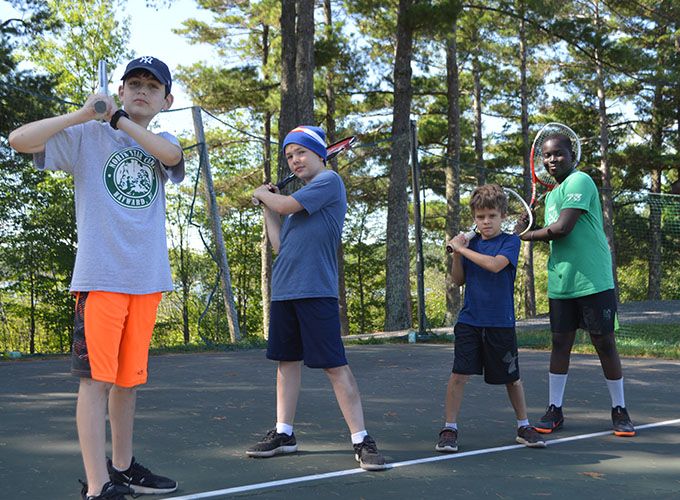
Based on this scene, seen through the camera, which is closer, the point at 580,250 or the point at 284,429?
the point at 284,429

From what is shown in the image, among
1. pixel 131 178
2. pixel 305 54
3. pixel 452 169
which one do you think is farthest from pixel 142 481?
pixel 452 169

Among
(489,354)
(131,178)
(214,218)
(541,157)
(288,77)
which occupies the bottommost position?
(489,354)

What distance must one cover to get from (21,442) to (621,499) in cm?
299

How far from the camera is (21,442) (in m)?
3.51

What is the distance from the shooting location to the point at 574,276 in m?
4.10

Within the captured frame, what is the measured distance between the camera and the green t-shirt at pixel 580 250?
4059mm

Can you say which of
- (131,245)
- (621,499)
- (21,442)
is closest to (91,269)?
(131,245)

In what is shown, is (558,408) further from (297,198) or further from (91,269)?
(91,269)

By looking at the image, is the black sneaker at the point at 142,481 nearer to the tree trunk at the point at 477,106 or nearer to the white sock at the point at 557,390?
the white sock at the point at 557,390

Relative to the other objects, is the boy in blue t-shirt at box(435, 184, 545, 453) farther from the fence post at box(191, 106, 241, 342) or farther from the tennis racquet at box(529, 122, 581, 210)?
the fence post at box(191, 106, 241, 342)

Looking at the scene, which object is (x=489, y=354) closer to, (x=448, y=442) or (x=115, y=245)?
(x=448, y=442)

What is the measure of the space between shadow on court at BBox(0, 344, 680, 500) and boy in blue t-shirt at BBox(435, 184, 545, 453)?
28 centimetres

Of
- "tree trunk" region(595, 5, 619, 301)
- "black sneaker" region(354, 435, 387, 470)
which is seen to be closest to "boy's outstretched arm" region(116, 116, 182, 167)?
"black sneaker" region(354, 435, 387, 470)

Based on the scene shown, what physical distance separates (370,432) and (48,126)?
2.45 m
